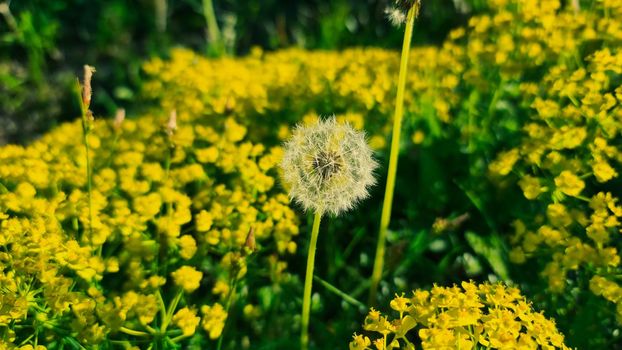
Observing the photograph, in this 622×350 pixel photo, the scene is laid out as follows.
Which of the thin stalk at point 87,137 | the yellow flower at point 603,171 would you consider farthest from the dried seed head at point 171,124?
the yellow flower at point 603,171

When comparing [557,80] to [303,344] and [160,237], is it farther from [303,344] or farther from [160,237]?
[160,237]

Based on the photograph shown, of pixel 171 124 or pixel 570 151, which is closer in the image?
pixel 171 124

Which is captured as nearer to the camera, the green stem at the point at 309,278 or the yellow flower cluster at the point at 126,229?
the green stem at the point at 309,278

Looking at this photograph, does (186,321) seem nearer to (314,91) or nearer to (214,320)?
(214,320)

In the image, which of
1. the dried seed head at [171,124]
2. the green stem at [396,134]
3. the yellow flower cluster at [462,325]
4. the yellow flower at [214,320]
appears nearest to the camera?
the yellow flower cluster at [462,325]

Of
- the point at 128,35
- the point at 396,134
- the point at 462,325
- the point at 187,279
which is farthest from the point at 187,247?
the point at 128,35

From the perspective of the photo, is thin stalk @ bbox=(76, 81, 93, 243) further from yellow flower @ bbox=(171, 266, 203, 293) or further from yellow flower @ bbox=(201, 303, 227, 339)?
yellow flower @ bbox=(201, 303, 227, 339)

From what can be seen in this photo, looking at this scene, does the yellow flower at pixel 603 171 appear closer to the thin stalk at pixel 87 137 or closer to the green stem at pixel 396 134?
the green stem at pixel 396 134
